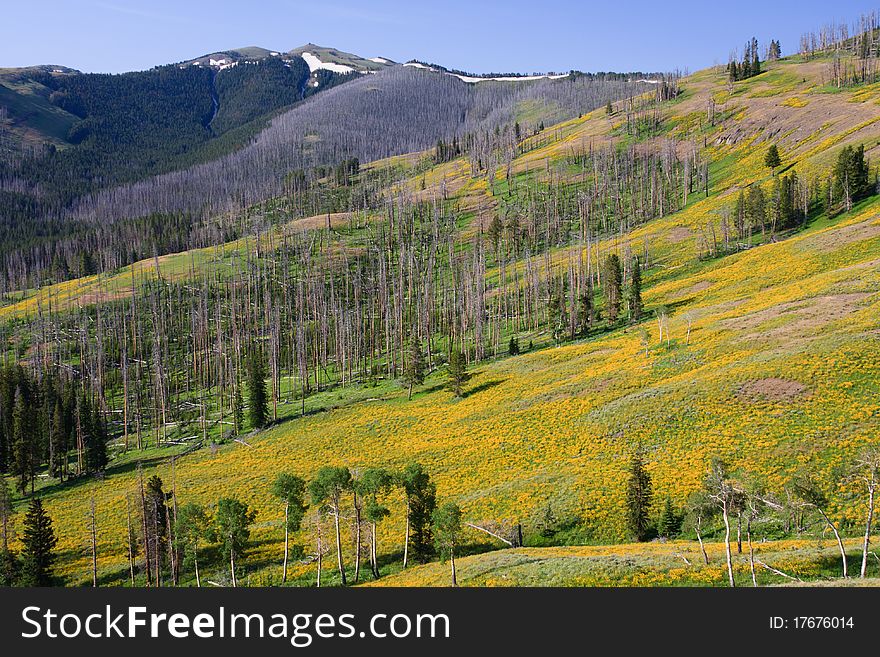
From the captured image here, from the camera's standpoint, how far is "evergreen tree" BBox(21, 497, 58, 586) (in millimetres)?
44531

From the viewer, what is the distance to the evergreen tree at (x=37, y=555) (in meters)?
44.5

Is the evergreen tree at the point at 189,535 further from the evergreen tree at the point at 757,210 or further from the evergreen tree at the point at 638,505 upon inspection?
the evergreen tree at the point at 757,210

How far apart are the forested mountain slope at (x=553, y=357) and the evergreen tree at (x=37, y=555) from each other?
7.97 ft

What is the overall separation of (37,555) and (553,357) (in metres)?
64.2

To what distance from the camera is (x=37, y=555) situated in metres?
45.8

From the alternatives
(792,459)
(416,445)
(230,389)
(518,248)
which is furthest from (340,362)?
(792,459)

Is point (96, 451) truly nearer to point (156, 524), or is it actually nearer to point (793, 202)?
point (156, 524)

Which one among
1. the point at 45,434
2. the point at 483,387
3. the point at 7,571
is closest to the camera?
the point at 7,571

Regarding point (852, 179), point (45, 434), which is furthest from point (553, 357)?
point (45, 434)

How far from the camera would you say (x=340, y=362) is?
393 feet

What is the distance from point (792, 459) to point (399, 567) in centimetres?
2868

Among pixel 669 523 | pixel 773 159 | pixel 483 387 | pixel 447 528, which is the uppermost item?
pixel 773 159

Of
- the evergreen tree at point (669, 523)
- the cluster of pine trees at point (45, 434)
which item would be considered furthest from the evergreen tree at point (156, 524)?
the evergreen tree at point (669, 523)

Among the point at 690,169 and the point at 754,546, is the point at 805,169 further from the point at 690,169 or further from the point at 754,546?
the point at 754,546
